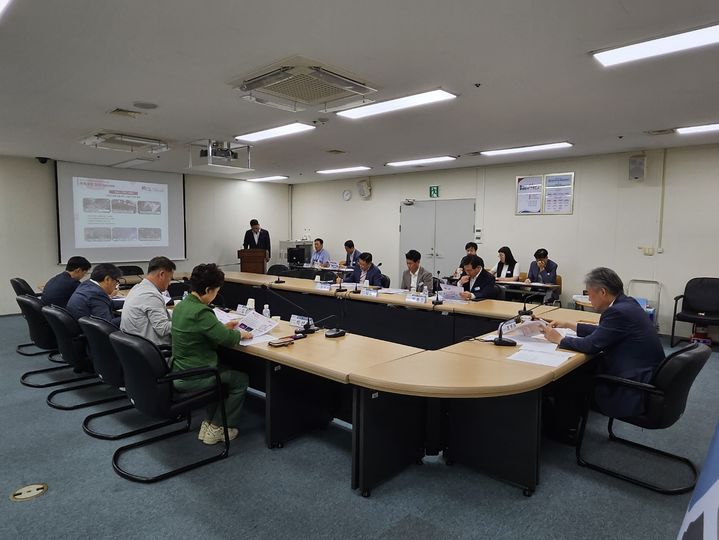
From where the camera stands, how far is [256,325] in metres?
3.07

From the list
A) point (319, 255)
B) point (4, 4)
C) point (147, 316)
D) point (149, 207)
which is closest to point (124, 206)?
point (149, 207)

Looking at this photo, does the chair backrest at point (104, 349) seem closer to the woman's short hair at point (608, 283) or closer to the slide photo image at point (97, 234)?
the woman's short hair at point (608, 283)

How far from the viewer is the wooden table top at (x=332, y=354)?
2.32 m

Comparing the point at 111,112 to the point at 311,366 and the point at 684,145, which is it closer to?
the point at 311,366

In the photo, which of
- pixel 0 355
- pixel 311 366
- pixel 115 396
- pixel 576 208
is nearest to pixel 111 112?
pixel 115 396

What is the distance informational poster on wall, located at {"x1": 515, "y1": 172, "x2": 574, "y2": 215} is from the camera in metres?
6.73

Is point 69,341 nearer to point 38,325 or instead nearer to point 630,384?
point 38,325

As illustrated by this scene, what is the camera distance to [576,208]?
21.9 ft

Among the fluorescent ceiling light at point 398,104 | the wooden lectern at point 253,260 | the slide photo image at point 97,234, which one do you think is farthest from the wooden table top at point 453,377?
the slide photo image at point 97,234

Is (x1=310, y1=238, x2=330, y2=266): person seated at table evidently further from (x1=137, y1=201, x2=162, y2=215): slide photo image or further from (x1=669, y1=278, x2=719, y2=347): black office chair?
(x1=669, y1=278, x2=719, y2=347): black office chair

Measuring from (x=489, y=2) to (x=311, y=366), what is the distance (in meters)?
2.04

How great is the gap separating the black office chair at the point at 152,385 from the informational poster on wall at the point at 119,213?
6255 mm

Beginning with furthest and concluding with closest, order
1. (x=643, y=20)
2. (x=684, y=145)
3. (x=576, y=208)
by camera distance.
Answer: (x=576, y=208)
(x=684, y=145)
(x=643, y=20)

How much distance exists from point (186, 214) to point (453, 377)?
8.06m
